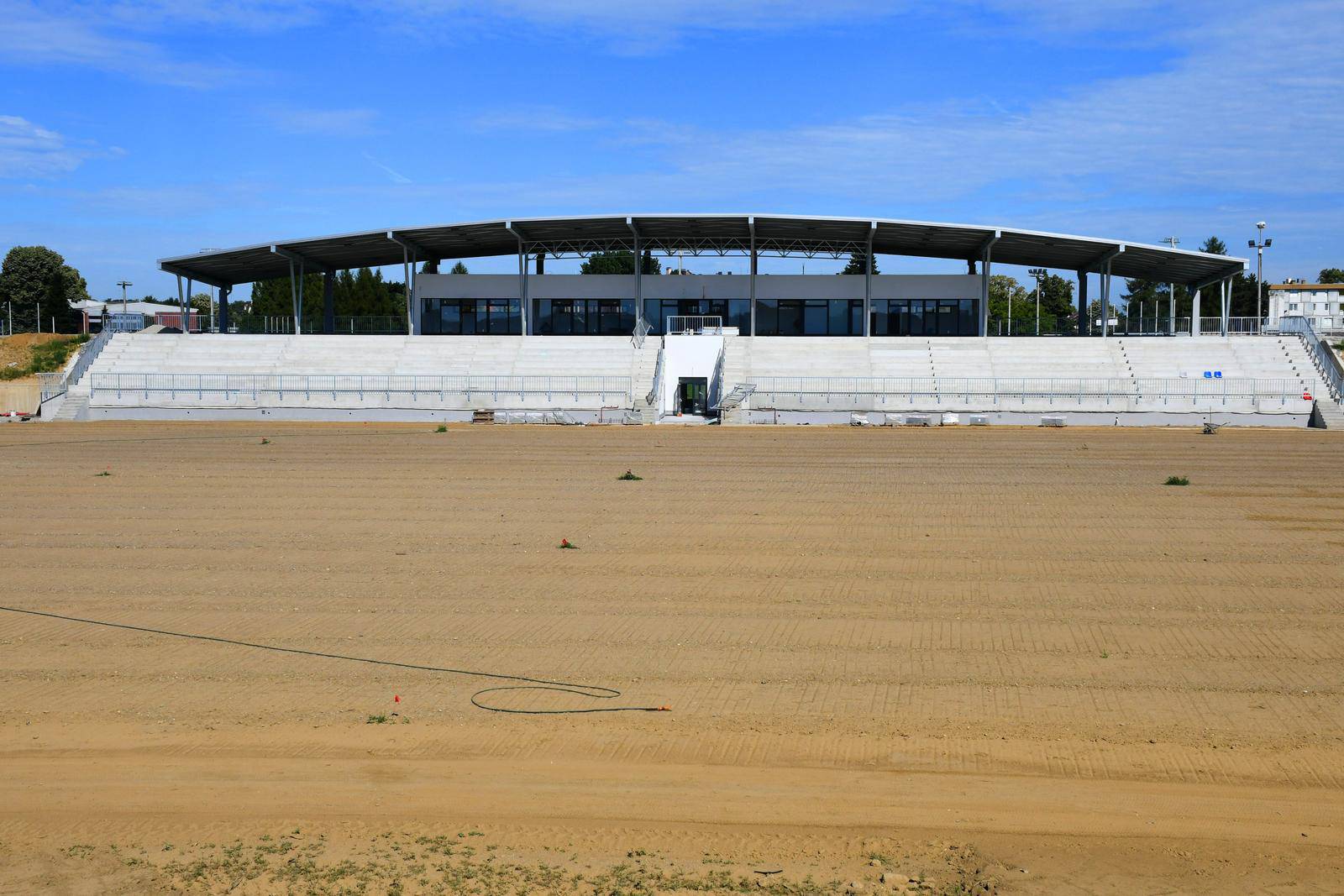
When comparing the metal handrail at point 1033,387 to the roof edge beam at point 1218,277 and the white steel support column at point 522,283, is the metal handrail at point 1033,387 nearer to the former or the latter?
the roof edge beam at point 1218,277

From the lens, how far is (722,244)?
2427 inches

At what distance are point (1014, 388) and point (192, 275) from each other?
45422 mm

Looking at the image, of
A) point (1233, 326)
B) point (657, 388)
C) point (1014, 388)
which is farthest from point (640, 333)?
point (1233, 326)

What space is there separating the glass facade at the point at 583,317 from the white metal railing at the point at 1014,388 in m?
13.0

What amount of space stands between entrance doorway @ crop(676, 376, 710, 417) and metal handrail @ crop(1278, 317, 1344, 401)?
92.3ft

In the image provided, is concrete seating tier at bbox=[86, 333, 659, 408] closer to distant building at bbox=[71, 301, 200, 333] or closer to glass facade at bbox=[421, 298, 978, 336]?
glass facade at bbox=[421, 298, 978, 336]

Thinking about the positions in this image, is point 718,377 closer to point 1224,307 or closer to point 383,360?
point 383,360

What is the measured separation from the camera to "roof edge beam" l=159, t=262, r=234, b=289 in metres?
63.3

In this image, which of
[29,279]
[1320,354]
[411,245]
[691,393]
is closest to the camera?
[1320,354]

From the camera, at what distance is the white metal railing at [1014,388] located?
51.8 m

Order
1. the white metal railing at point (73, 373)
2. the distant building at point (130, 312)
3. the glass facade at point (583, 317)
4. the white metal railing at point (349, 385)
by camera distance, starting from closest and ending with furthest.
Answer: the white metal railing at point (349, 385) < the white metal railing at point (73, 373) < the glass facade at point (583, 317) < the distant building at point (130, 312)

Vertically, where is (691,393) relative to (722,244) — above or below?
below

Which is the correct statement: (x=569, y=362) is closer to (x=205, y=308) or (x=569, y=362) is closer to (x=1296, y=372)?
(x=1296, y=372)

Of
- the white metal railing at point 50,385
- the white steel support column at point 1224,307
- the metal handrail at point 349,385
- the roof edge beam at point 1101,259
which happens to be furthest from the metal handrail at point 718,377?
the white metal railing at point 50,385
